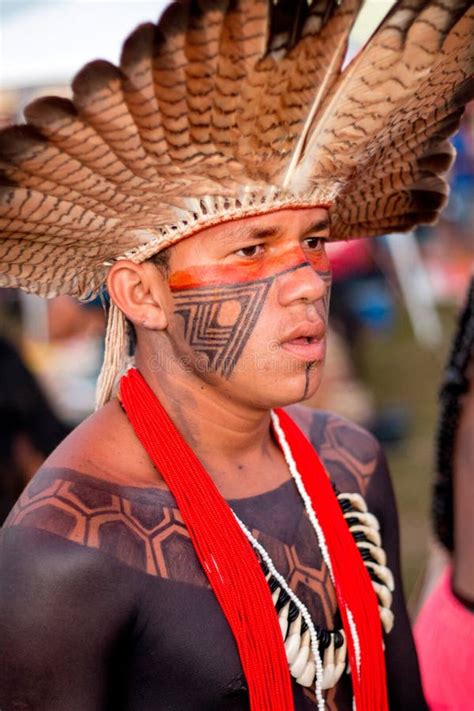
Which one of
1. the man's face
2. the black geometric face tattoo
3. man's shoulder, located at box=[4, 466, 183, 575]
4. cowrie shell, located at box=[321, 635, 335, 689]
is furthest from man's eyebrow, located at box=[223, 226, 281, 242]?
cowrie shell, located at box=[321, 635, 335, 689]

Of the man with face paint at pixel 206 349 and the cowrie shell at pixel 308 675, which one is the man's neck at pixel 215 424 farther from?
the cowrie shell at pixel 308 675

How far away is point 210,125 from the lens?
7.05ft

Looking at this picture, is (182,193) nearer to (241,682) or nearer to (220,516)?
(220,516)

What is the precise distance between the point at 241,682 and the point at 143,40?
1.41m

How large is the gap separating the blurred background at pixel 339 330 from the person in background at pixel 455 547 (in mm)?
1313

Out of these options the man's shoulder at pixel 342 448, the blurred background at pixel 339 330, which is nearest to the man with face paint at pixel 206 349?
the man's shoulder at pixel 342 448

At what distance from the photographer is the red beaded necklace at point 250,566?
7.46ft

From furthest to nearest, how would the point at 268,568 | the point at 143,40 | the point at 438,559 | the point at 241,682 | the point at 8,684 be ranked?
the point at 438,559
the point at 268,568
the point at 241,682
the point at 8,684
the point at 143,40

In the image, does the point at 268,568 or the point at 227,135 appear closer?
the point at 227,135

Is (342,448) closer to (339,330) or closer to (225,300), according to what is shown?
(225,300)

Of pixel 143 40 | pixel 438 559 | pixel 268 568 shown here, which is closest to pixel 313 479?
pixel 268 568

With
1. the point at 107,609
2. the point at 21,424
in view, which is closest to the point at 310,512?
the point at 107,609

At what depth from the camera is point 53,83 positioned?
693 centimetres

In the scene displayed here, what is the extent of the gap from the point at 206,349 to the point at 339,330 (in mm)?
7217
